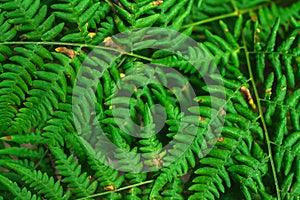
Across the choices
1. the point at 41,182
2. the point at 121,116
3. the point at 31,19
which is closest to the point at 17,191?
the point at 41,182

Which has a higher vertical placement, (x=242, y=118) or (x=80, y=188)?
(x=242, y=118)

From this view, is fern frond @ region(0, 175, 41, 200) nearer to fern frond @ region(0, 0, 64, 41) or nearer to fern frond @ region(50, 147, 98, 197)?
fern frond @ region(50, 147, 98, 197)

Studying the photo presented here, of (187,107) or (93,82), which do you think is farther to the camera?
(187,107)

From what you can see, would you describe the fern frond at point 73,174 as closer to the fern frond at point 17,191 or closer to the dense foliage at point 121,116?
the dense foliage at point 121,116

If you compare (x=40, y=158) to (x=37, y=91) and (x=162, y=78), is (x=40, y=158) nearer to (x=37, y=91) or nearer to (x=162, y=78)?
(x=37, y=91)

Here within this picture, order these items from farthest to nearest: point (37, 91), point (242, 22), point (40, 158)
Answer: point (242, 22) < point (40, 158) < point (37, 91)

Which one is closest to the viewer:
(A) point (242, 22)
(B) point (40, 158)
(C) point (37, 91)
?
(C) point (37, 91)

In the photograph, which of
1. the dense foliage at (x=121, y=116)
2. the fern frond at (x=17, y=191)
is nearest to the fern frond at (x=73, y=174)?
the dense foliage at (x=121, y=116)

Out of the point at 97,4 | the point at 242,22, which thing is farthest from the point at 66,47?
the point at 242,22
